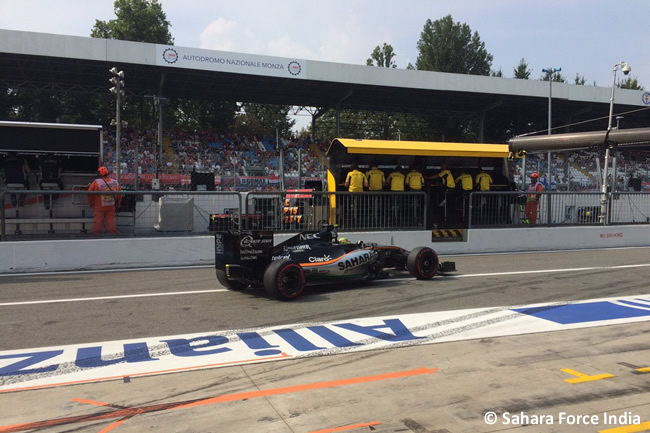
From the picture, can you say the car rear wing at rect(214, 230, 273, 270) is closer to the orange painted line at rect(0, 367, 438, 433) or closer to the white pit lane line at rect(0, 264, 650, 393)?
the white pit lane line at rect(0, 264, 650, 393)

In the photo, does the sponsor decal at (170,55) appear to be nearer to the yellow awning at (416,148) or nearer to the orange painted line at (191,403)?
the yellow awning at (416,148)

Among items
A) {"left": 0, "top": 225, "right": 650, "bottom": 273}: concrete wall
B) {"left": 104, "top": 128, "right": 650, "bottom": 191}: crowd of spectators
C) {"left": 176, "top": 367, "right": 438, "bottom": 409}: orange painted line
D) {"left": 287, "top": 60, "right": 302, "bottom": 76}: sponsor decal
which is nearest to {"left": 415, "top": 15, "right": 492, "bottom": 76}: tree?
{"left": 104, "top": 128, "right": 650, "bottom": 191}: crowd of spectators

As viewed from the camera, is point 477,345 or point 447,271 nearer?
point 477,345

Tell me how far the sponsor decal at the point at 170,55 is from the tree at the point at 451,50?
4257 cm

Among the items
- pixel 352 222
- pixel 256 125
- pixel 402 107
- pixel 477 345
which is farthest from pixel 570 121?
pixel 477 345

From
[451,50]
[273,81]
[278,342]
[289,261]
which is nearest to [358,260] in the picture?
[289,261]

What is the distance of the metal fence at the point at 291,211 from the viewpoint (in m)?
10.3

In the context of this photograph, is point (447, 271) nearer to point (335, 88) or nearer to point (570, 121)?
point (335, 88)

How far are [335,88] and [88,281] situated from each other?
25.0 m

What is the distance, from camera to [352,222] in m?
12.6

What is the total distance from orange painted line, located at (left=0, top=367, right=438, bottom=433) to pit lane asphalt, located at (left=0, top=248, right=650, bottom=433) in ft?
0.22

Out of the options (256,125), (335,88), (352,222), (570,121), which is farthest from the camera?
(256,125)

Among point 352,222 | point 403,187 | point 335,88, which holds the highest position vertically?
point 335,88

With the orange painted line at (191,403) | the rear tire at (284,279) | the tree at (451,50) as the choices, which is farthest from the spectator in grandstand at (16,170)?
the tree at (451,50)
